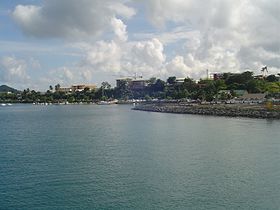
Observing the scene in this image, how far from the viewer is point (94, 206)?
18.0 meters

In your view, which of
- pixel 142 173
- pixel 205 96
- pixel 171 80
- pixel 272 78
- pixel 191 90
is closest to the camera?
pixel 142 173

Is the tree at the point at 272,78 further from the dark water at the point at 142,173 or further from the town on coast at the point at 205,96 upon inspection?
the dark water at the point at 142,173

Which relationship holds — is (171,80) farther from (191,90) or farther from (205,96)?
(205,96)

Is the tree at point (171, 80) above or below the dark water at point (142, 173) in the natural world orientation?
above

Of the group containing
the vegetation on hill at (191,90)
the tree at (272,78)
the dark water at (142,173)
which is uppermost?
the tree at (272,78)

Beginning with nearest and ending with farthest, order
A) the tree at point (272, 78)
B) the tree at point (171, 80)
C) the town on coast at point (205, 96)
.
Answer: the town on coast at point (205, 96) < the tree at point (272, 78) < the tree at point (171, 80)

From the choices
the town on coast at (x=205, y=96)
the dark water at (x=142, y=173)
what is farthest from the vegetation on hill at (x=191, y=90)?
the dark water at (x=142, y=173)

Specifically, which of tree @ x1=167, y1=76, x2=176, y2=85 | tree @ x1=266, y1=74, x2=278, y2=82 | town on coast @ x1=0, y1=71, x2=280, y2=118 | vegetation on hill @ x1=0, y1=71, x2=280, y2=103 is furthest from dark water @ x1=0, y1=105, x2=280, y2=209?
tree @ x1=167, y1=76, x2=176, y2=85

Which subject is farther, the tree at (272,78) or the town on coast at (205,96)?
the tree at (272,78)

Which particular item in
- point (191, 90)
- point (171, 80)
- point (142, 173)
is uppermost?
point (171, 80)

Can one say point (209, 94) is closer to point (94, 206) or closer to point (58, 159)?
point (58, 159)

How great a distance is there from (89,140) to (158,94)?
453 ft

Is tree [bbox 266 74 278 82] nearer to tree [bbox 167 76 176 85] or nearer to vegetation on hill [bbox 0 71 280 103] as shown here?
vegetation on hill [bbox 0 71 280 103]

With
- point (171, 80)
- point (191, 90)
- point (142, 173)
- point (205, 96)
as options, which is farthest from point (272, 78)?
point (142, 173)
